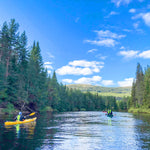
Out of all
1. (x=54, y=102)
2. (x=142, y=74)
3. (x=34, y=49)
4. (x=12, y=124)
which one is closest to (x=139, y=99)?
(x=142, y=74)

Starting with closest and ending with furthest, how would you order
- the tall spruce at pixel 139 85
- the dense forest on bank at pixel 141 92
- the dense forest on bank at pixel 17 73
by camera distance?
1. the dense forest on bank at pixel 17 73
2. the dense forest on bank at pixel 141 92
3. the tall spruce at pixel 139 85

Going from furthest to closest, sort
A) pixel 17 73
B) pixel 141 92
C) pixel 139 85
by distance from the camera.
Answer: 1. pixel 139 85
2. pixel 141 92
3. pixel 17 73

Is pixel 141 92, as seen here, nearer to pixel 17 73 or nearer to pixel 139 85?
pixel 139 85

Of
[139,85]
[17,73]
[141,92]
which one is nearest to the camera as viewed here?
[17,73]

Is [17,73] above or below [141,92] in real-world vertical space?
above

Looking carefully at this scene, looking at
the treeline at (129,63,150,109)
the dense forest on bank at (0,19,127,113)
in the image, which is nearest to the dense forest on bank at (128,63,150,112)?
the treeline at (129,63,150,109)

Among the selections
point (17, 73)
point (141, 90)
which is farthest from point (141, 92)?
point (17, 73)

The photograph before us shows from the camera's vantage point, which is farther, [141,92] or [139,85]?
[139,85]

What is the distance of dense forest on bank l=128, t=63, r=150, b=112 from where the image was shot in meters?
79.7

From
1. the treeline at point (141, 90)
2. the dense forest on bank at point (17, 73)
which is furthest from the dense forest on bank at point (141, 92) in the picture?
the dense forest on bank at point (17, 73)

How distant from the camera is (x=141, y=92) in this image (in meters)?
90.1

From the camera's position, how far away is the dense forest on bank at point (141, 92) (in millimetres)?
79688

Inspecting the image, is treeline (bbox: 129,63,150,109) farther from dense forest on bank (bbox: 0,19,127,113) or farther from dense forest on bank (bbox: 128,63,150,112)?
dense forest on bank (bbox: 0,19,127,113)

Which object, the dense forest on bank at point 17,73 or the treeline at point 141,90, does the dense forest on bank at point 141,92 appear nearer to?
the treeline at point 141,90
